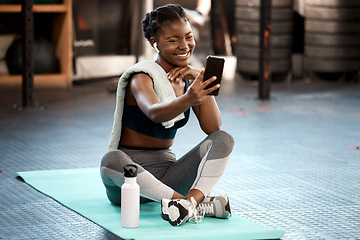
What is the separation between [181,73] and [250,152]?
1559 mm

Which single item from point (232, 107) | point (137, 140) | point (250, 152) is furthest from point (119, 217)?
point (232, 107)

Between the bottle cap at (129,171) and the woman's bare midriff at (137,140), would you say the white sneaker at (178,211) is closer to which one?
the bottle cap at (129,171)

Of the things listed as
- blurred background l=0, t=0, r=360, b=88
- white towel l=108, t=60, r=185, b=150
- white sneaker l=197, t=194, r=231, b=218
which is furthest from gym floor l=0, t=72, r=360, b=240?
white towel l=108, t=60, r=185, b=150

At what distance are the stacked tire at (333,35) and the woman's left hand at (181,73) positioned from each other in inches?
193

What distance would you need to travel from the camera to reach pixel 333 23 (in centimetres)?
765

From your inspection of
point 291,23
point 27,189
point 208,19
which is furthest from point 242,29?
point 27,189

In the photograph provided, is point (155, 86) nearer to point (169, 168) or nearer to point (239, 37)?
point (169, 168)

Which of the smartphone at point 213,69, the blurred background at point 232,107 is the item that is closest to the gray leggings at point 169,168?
the blurred background at point 232,107

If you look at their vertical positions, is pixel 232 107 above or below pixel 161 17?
below

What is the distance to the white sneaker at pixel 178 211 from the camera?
2828 mm

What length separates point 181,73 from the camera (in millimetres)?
3043

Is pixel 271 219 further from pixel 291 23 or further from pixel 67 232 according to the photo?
pixel 291 23

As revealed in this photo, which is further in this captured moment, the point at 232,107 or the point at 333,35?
the point at 333,35

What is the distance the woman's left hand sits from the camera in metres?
3.02
